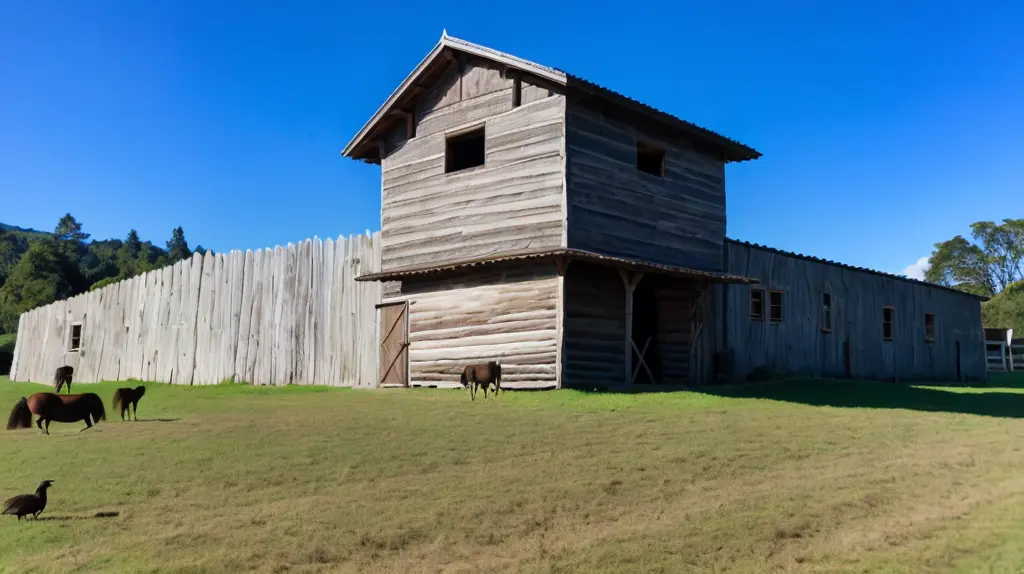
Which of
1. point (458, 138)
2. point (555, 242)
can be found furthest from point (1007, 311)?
point (555, 242)

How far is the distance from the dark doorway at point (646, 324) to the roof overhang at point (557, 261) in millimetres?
1500

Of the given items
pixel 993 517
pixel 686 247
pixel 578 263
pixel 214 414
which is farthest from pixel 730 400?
pixel 214 414

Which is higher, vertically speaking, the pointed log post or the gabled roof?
the gabled roof

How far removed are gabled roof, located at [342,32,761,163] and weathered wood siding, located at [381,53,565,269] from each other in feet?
1.60

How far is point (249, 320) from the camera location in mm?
21672

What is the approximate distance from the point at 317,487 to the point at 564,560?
281 centimetres

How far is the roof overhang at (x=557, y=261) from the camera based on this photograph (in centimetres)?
1525

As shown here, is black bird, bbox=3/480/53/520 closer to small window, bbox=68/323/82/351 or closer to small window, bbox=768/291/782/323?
small window, bbox=768/291/782/323

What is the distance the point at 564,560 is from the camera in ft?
17.0

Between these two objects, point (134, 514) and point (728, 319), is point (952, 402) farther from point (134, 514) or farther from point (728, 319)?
point (134, 514)

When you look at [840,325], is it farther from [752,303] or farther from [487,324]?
[487,324]

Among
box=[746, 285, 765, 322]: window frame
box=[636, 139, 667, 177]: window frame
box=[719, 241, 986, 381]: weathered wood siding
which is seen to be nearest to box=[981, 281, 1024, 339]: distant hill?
box=[719, 241, 986, 381]: weathered wood siding

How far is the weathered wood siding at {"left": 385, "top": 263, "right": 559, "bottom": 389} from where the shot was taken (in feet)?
51.9

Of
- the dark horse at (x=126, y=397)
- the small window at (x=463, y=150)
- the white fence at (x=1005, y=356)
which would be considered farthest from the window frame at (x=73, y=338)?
the white fence at (x=1005, y=356)
